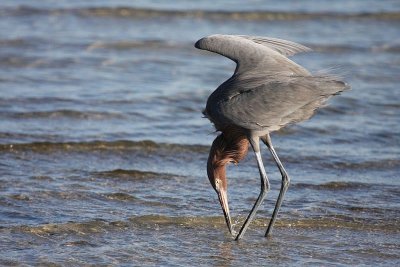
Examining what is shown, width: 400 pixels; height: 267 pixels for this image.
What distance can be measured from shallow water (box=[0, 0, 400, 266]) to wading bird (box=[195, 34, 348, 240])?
1.07 feet

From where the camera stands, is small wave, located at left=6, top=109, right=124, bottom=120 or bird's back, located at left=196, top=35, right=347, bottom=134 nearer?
bird's back, located at left=196, top=35, right=347, bottom=134

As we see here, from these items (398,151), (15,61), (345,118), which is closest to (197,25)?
(15,61)

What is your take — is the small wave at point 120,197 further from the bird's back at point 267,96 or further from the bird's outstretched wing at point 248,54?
the bird's outstretched wing at point 248,54


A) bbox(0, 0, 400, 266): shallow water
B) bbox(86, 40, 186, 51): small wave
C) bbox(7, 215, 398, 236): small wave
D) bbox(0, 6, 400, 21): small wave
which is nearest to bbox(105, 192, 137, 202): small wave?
bbox(0, 0, 400, 266): shallow water

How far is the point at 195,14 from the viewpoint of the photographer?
16812 mm

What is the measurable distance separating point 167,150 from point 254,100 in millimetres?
2737

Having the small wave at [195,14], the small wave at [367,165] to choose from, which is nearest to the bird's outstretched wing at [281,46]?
the small wave at [367,165]

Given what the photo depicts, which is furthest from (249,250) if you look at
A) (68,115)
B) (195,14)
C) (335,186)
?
(195,14)

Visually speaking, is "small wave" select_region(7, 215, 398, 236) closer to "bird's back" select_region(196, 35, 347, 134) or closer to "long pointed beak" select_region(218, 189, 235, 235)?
"long pointed beak" select_region(218, 189, 235, 235)

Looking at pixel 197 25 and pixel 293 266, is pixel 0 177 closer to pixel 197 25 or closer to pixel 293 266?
pixel 293 266

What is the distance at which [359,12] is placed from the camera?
55.5ft

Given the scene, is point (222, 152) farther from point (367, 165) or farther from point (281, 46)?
point (367, 165)

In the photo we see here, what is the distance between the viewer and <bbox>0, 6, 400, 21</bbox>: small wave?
54.7 ft

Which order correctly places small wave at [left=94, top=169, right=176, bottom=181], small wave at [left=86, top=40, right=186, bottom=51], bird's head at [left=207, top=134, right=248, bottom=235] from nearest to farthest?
bird's head at [left=207, top=134, right=248, bottom=235], small wave at [left=94, top=169, right=176, bottom=181], small wave at [left=86, top=40, right=186, bottom=51]
